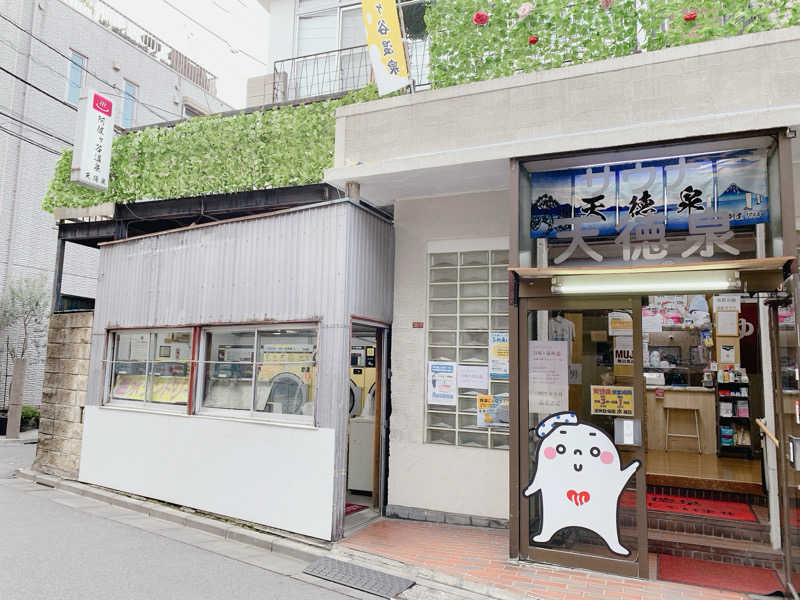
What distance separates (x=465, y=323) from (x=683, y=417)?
15.1ft

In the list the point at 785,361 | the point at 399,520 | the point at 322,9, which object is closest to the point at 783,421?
the point at 785,361

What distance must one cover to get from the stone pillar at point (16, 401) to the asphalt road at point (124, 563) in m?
7.73

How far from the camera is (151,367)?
9148mm

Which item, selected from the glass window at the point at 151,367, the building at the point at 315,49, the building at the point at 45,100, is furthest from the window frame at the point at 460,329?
the building at the point at 45,100

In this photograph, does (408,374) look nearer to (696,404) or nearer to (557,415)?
(557,415)

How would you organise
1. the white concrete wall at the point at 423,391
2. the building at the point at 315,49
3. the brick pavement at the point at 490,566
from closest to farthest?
the brick pavement at the point at 490,566
the white concrete wall at the point at 423,391
the building at the point at 315,49

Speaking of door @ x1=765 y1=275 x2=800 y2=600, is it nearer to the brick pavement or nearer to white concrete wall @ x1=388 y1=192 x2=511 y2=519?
the brick pavement

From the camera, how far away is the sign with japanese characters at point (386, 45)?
7.08 metres

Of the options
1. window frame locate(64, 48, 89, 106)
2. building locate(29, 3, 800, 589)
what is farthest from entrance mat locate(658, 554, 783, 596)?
window frame locate(64, 48, 89, 106)

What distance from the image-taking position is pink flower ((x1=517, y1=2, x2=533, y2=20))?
6.59 m

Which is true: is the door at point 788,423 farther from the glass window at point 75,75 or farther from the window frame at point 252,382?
the glass window at point 75,75

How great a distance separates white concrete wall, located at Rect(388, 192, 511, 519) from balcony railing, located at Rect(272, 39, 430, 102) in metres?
3.44

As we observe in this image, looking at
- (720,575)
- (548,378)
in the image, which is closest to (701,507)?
(720,575)

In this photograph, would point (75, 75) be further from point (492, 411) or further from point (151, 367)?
point (492, 411)
